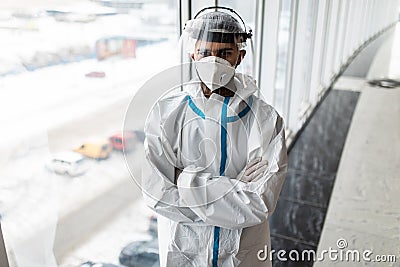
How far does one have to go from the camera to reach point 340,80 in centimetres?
700

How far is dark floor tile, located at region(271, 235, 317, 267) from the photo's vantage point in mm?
2354

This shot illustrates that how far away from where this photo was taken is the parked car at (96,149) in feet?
4.55

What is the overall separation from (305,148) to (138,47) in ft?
8.91

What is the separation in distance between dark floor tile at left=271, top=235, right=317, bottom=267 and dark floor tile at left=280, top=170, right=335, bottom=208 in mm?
526

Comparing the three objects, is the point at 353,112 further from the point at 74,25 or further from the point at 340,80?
the point at 74,25

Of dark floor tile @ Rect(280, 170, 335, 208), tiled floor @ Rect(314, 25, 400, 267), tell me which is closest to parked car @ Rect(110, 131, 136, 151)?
tiled floor @ Rect(314, 25, 400, 267)

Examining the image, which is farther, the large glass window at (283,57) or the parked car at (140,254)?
the large glass window at (283,57)

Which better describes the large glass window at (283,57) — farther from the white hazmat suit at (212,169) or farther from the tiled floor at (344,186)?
the white hazmat suit at (212,169)

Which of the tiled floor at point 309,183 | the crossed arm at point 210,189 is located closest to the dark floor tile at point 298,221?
the tiled floor at point 309,183

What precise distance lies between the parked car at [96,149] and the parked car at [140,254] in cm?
53

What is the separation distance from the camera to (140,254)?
6.28 feet

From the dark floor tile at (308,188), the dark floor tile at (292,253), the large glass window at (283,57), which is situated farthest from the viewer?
the large glass window at (283,57)

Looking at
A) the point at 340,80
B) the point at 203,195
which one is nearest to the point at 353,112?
the point at 340,80

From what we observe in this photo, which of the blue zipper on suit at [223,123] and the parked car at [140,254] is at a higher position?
the blue zipper on suit at [223,123]
